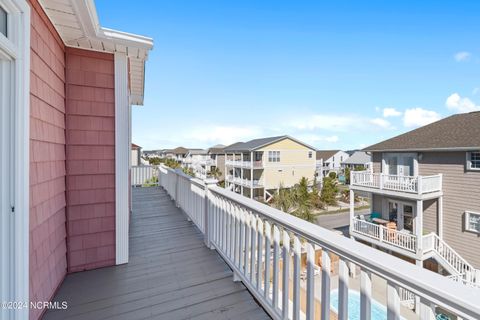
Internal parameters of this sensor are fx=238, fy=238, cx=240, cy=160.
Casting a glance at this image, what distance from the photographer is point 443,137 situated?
9094 millimetres

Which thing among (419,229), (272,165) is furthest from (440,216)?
(272,165)

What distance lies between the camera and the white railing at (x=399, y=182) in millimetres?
8570

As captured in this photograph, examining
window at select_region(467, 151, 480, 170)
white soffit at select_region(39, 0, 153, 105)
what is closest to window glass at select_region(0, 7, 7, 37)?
white soffit at select_region(39, 0, 153, 105)

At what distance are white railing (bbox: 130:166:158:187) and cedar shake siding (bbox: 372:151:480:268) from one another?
35.2 feet

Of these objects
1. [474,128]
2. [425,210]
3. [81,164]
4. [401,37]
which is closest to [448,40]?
[401,37]

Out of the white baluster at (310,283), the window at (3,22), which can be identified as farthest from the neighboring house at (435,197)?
the window at (3,22)

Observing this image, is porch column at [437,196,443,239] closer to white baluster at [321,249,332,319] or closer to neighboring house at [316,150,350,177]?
white baluster at [321,249,332,319]

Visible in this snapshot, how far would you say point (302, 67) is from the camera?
1222 centimetres

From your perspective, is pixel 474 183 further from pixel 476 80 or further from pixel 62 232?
pixel 62 232

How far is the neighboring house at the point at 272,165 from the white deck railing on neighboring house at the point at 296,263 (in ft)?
55.8

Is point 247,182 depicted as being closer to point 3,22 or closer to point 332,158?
point 3,22

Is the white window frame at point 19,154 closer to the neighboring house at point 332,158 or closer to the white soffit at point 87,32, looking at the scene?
the white soffit at point 87,32

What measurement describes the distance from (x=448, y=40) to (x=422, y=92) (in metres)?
7.30

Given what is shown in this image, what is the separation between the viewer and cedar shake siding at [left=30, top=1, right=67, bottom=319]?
1815 mm
